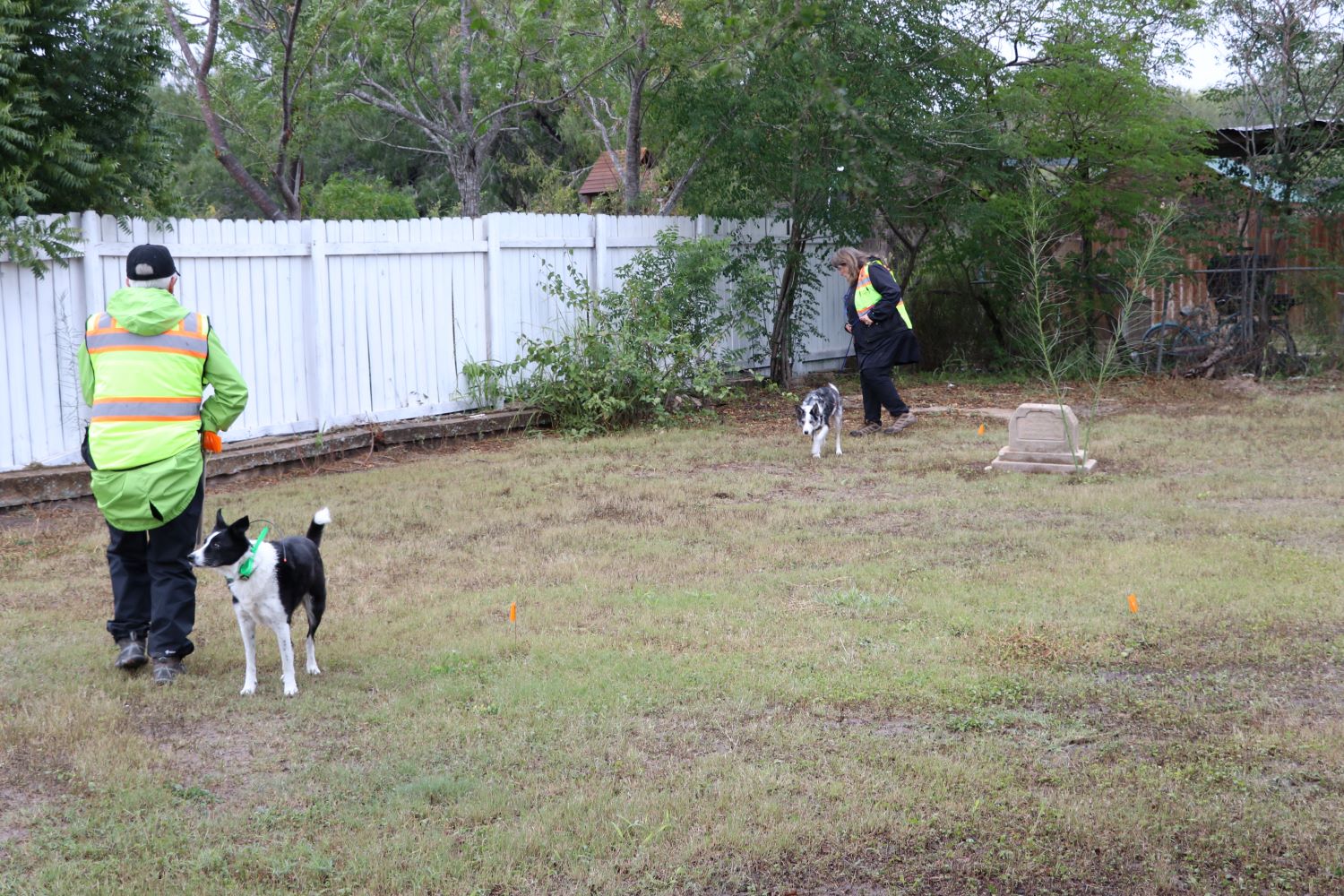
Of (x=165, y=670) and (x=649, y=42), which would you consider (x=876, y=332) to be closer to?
(x=649, y=42)

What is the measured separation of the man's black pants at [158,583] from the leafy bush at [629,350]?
277 inches

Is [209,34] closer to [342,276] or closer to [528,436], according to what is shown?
[342,276]

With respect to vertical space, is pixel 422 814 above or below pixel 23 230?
below

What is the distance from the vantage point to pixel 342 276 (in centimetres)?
1186

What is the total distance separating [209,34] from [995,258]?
10.3 metres

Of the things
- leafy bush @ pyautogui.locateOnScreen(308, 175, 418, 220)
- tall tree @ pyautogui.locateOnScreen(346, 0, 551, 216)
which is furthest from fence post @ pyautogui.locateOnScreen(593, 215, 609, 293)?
leafy bush @ pyautogui.locateOnScreen(308, 175, 418, 220)

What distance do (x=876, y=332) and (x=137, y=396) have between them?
840 cm

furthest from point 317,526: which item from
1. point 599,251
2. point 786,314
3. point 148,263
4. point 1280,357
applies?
point 1280,357

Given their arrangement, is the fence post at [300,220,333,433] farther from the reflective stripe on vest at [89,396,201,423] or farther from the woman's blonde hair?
the reflective stripe on vest at [89,396,201,423]

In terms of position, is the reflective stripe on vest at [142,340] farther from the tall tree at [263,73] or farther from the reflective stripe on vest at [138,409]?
the tall tree at [263,73]

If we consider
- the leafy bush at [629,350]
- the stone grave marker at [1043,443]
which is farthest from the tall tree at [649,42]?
the stone grave marker at [1043,443]

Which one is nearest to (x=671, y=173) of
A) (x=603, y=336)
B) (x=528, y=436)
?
(x=603, y=336)

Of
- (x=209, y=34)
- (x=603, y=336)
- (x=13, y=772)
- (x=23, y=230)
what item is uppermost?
(x=209, y=34)

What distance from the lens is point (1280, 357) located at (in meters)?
16.8
